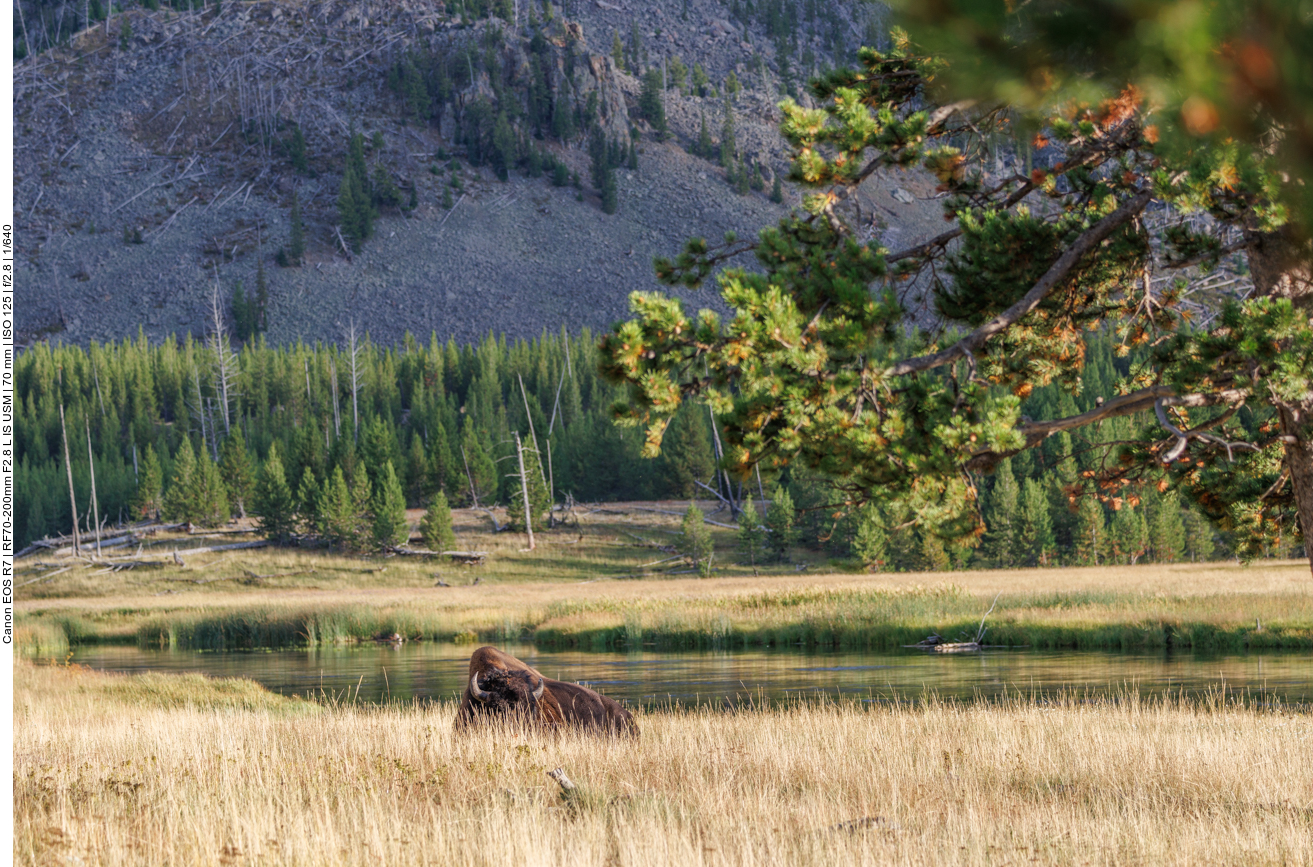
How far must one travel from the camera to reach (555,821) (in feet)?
23.2

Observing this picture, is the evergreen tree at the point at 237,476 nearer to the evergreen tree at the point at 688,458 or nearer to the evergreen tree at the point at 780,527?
the evergreen tree at the point at 688,458

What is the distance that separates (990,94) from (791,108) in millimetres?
6736

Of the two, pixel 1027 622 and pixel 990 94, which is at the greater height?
pixel 990 94

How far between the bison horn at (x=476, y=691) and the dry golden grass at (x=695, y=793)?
577 millimetres

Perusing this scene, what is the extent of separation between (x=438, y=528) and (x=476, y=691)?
64.5m

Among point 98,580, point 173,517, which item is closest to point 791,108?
point 98,580

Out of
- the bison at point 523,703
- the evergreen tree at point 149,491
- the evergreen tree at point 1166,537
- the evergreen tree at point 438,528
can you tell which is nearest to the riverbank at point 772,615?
the evergreen tree at point 1166,537

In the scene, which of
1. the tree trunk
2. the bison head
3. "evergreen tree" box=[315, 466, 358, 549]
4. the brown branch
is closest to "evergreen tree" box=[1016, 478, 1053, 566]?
"evergreen tree" box=[315, 466, 358, 549]

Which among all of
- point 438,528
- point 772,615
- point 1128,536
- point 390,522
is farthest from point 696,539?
point 772,615

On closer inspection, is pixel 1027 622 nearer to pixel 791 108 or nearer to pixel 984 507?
pixel 791 108

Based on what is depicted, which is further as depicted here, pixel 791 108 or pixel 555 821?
pixel 791 108

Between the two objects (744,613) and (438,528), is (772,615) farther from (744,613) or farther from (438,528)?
(438,528)

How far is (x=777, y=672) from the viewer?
27.3 meters

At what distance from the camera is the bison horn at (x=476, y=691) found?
12609 mm
